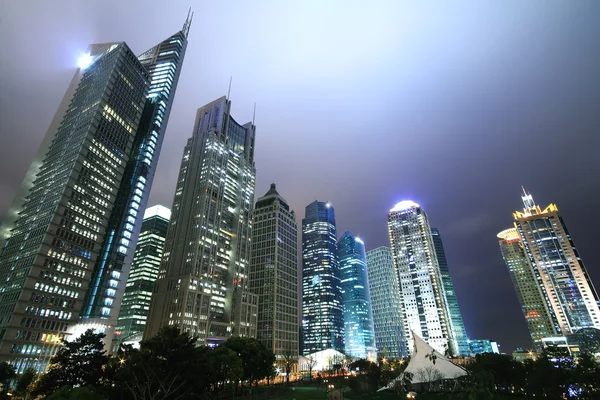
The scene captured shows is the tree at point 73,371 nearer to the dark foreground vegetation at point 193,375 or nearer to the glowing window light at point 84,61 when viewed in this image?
the dark foreground vegetation at point 193,375

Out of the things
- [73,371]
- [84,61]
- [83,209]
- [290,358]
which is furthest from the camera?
[290,358]

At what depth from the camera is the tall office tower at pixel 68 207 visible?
94.6 meters

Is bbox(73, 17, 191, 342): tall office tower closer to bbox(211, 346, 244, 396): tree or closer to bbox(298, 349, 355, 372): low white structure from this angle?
bbox(211, 346, 244, 396): tree

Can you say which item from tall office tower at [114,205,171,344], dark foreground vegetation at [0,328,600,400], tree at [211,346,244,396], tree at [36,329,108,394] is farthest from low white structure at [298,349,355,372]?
tree at [36,329,108,394]

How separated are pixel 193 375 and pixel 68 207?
102 m

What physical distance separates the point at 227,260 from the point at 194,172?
47741 mm

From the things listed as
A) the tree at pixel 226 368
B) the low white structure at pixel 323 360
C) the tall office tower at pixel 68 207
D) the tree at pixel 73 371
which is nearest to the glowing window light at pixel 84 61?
the tall office tower at pixel 68 207

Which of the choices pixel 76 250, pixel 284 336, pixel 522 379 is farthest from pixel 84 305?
pixel 522 379

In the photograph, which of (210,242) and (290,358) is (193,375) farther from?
(290,358)

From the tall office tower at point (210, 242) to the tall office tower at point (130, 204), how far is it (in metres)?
15.3

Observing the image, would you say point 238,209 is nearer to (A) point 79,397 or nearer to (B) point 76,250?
(B) point 76,250

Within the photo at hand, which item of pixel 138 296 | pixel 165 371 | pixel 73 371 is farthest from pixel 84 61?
pixel 165 371

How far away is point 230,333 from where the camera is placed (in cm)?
13688

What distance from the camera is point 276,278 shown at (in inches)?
6604
